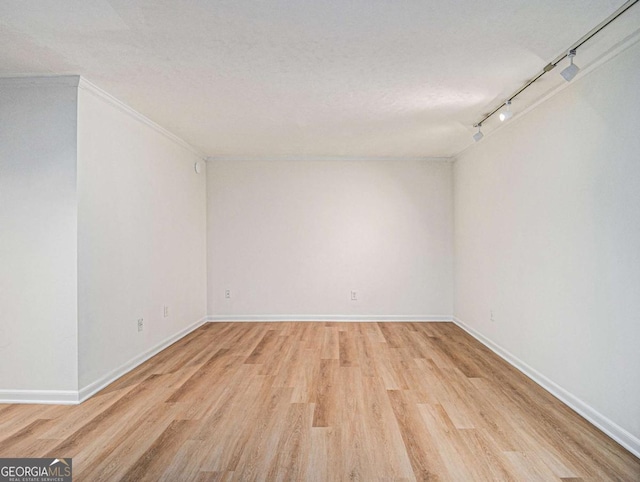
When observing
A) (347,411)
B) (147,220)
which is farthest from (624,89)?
(147,220)

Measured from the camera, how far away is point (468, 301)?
5.43m

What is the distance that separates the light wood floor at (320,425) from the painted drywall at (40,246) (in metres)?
0.32

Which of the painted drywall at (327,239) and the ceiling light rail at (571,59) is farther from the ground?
the ceiling light rail at (571,59)

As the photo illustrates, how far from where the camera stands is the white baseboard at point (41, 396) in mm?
→ 3047

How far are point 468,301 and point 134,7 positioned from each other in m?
4.82

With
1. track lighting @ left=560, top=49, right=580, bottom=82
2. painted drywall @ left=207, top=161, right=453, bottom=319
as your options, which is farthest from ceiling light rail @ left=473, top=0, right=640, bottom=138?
painted drywall @ left=207, top=161, right=453, bottom=319

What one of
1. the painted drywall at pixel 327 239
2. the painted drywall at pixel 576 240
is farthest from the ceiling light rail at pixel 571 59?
the painted drywall at pixel 327 239

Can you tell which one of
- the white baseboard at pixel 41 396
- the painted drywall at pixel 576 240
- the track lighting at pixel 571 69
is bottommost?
the white baseboard at pixel 41 396

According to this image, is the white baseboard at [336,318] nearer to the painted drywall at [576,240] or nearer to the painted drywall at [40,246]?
the painted drywall at [576,240]

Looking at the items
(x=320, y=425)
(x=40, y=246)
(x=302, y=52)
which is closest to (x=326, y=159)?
(x=302, y=52)

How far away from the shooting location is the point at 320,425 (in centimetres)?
268

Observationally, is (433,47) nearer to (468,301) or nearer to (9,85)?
(9,85)

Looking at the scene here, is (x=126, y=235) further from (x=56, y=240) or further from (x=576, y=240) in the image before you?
(x=576, y=240)

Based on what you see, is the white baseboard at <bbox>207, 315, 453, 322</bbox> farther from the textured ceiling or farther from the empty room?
the textured ceiling
